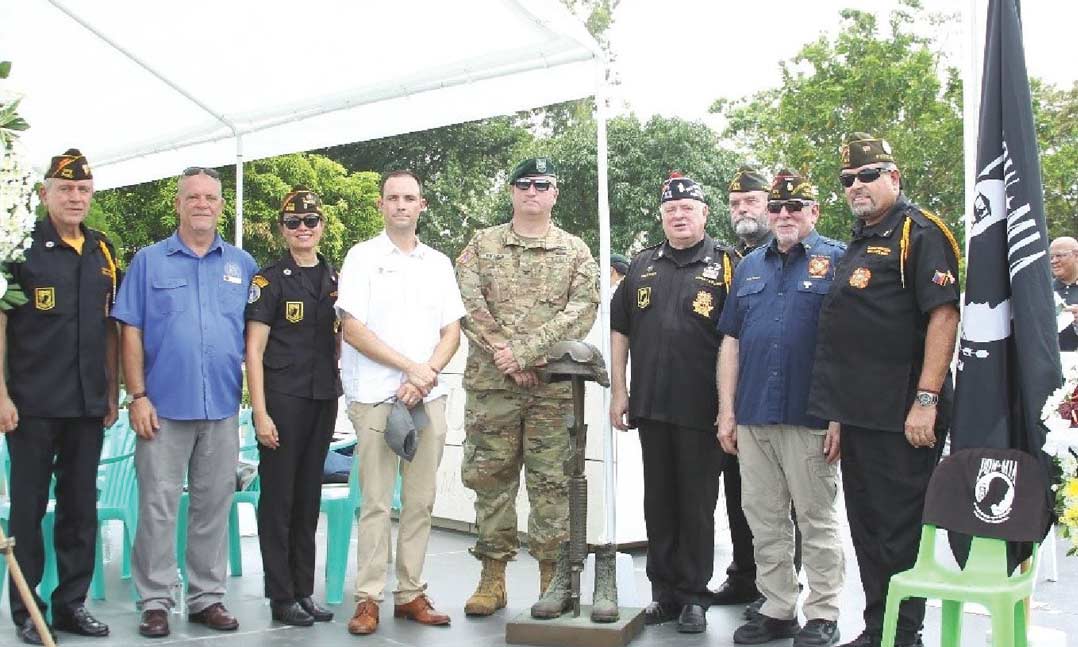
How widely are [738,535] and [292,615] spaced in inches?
81.2

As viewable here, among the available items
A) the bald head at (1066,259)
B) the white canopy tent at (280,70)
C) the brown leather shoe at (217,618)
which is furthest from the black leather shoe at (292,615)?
the bald head at (1066,259)

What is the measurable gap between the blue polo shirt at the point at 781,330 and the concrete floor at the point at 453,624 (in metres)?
1.00

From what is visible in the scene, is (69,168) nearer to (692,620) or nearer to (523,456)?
(523,456)

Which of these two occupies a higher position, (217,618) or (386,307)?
(386,307)

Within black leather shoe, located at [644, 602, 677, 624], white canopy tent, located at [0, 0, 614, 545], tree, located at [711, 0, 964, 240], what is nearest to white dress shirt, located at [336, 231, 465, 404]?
white canopy tent, located at [0, 0, 614, 545]

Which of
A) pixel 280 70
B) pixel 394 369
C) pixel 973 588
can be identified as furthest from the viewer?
pixel 280 70

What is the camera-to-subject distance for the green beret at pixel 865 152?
4.48 m

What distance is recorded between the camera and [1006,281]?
4117 millimetres

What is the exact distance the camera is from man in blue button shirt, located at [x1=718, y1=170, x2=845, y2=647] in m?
4.74

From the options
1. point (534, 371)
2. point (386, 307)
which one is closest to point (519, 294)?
point (534, 371)

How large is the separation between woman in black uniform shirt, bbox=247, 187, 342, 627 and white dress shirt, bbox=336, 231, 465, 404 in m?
0.15

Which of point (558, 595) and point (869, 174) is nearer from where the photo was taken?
point (869, 174)

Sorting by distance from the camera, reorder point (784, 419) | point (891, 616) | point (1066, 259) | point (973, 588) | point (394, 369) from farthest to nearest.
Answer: point (1066, 259) < point (394, 369) < point (784, 419) < point (891, 616) < point (973, 588)

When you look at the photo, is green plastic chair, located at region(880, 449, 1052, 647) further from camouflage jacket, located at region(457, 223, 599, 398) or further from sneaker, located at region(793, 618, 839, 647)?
camouflage jacket, located at region(457, 223, 599, 398)
